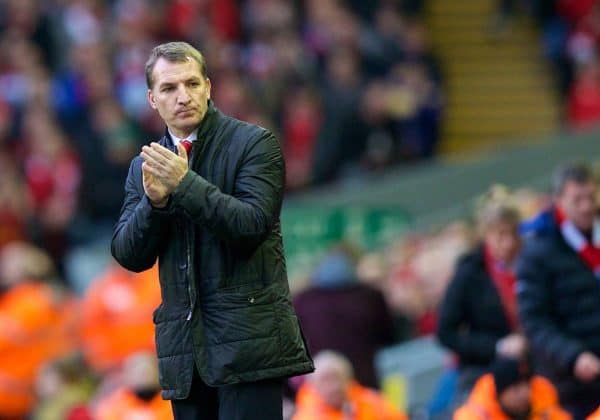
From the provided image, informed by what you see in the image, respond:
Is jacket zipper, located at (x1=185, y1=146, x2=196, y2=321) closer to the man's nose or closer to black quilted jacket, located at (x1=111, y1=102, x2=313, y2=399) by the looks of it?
black quilted jacket, located at (x1=111, y1=102, x2=313, y2=399)

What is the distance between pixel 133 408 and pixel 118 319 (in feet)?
12.3

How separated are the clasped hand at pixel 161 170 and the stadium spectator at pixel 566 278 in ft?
9.57

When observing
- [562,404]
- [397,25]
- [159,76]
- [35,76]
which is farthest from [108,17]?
[159,76]

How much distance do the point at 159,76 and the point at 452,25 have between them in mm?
15051

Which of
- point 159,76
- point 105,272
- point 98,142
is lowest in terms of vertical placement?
point 105,272

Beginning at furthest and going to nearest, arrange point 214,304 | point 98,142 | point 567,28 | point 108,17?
point 567,28 < point 108,17 < point 98,142 < point 214,304

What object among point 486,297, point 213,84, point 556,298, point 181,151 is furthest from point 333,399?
point 213,84

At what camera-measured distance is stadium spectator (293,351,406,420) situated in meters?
10.0

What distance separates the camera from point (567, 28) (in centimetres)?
2022

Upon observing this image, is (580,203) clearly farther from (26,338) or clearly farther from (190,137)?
(26,338)

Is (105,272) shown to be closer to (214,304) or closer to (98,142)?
(98,142)

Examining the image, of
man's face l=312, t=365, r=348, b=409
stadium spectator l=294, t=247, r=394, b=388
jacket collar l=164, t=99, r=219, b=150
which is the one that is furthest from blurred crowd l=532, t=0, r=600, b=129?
jacket collar l=164, t=99, r=219, b=150

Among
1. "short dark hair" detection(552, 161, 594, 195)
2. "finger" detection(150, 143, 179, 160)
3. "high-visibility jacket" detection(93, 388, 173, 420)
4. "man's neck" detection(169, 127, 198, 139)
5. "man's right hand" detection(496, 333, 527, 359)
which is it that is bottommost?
"high-visibility jacket" detection(93, 388, 173, 420)

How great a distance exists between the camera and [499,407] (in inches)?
354
